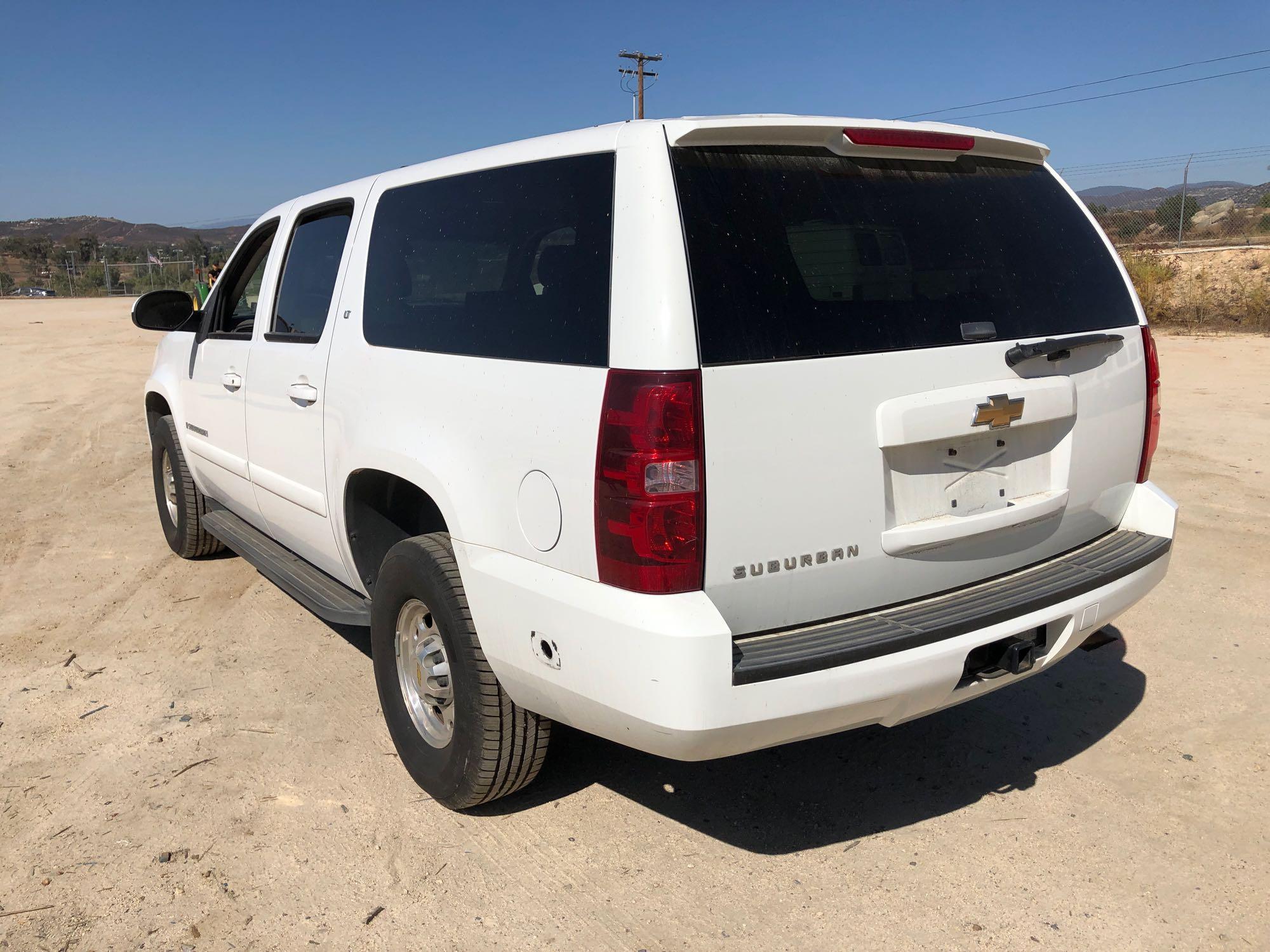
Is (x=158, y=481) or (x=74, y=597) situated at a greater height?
(x=158, y=481)

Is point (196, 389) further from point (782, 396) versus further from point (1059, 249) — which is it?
point (1059, 249)

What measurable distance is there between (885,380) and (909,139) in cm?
75

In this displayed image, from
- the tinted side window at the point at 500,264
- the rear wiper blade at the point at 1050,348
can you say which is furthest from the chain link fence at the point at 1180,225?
the tinted side window at the point at 500,264

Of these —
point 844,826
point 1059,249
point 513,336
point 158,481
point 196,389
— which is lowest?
point 844,826

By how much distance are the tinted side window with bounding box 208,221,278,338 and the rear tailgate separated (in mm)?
3062

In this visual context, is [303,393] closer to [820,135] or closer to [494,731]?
[494,731]

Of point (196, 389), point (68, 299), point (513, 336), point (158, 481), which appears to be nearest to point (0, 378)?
point (158, 481)

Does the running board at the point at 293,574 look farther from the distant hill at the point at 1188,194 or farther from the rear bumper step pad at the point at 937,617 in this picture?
the distant hill at the point at 1188,194

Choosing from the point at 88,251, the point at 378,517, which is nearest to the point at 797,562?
the point at 378,517

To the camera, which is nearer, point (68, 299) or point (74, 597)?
point (74, 597)

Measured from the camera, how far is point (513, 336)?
283cm

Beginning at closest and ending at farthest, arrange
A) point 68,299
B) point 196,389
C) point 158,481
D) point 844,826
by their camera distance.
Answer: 1. point 844,826
2. point 196,389
3. point 158,481
4. point 68,299

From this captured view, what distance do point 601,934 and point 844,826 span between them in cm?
91

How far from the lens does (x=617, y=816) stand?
3254mm
